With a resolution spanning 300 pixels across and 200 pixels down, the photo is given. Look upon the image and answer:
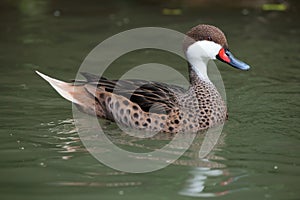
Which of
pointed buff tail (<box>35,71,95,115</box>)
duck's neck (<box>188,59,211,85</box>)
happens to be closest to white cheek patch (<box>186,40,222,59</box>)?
duck's neck (<box>188,59,211,85</box>)

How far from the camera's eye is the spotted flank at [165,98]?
727 cm

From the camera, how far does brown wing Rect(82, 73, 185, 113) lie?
7.28m

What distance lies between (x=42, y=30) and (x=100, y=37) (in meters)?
1.18

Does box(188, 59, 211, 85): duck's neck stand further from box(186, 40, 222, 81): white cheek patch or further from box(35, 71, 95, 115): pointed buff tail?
→ box(35, 71, 95, 115): pointed buff tail

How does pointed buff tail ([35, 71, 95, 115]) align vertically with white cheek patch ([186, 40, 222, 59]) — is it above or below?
below

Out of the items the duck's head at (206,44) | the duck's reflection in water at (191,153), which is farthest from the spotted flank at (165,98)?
the duck's reflection in water at (191,153)

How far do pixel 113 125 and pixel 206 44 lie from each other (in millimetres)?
1388

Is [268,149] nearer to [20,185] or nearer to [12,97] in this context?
[20,185]

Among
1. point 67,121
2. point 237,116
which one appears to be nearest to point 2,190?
point 67,121

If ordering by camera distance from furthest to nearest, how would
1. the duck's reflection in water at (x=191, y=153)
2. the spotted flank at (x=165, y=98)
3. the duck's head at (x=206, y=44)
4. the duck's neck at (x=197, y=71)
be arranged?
the duck's neck at (x=197, y=71) < the duck's head at (x=206, y=44) < the spotted flank at (x=165, y=98) < the duck's reflection in water at (x=191, y=153)

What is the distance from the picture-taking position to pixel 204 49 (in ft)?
25.0

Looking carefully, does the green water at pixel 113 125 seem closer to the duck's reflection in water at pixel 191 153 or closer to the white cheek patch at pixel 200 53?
the duck's reflection in water at pixel 191 153

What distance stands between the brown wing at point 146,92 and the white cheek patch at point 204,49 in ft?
1.50

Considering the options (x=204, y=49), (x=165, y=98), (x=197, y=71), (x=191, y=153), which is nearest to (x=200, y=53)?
(x=204, y=49)
